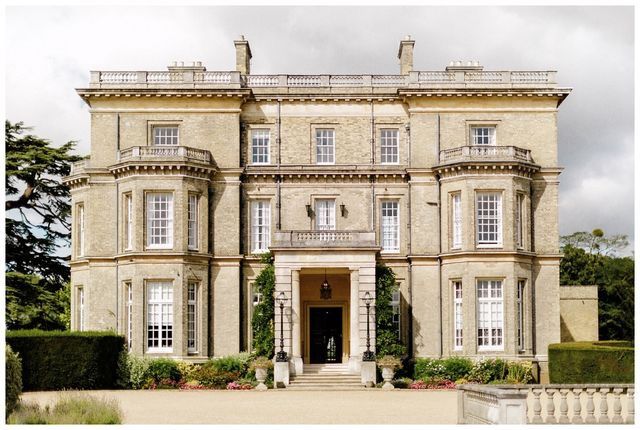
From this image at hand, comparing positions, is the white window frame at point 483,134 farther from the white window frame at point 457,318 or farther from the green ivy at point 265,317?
the green ivy at point 265,317

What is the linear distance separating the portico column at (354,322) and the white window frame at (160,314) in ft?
22.3

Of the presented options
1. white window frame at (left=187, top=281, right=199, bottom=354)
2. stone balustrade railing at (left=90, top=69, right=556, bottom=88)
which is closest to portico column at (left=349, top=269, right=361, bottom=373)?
white window frame at (left=187, top=281, right=199, bottom=354)

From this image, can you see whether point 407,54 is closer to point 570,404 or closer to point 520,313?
point 520,313

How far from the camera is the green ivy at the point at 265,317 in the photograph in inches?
1416

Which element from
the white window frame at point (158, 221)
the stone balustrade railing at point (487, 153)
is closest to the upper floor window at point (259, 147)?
the white window frame at point (158, 221)

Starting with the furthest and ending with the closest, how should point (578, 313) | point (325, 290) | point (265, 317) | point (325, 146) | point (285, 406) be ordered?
point (578, 313) → point (325, 146) → point (325, 290) → point (265, 317) → point (285, 406)

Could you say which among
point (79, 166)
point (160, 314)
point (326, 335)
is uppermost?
point (79, 166)

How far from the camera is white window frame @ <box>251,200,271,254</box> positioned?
3881 cm

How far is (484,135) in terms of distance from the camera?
39.0m

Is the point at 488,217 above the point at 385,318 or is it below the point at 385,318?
above

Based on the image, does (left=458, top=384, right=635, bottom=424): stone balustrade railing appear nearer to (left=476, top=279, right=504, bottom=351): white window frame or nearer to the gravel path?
the gravel path

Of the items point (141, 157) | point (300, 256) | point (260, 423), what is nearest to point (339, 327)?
→ point (300, 256)

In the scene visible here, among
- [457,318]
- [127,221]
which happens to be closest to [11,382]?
[127,221]

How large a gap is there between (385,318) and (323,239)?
3.69 meters
